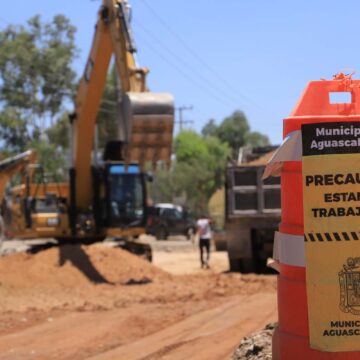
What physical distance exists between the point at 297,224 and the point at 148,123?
34.6ft

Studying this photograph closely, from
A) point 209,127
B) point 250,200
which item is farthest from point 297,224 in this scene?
point 209,127

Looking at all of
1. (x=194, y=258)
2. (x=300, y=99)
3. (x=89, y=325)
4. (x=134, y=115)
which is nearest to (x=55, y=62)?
(x=194, y=258)

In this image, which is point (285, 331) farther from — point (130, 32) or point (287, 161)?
point (130, 32)

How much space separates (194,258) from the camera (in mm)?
28031

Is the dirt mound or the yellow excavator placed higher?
the yellow excavator

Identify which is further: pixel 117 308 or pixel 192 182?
pixel 192 182

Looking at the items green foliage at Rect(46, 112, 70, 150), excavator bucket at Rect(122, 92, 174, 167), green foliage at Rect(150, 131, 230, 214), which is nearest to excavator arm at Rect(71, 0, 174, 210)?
excavator bucket at Rect(122, 92, 174, 167)

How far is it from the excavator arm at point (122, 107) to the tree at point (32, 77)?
38.3 m

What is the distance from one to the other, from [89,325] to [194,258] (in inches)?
667

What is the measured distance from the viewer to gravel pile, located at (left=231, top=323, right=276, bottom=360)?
239 inches

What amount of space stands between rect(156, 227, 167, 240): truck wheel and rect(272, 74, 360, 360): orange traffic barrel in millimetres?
36231

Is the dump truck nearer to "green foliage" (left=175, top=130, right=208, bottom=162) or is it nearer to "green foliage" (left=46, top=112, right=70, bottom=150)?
"green foliage" (left=46, top=112, right=70, bottom=150)

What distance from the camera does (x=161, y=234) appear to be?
136 feet

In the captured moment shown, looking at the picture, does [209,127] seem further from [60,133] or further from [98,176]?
[98,176]
